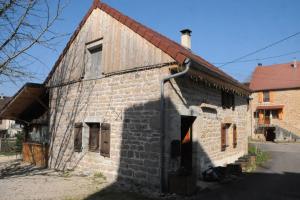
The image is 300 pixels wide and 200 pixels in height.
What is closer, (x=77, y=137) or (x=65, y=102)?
(x=77, y=137)

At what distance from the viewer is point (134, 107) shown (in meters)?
8.64

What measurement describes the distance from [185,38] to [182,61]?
7567 millimetres

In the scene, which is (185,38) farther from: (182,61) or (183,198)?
(183,198)

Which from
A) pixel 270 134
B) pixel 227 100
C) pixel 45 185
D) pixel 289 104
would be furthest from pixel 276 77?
pixel 45 185

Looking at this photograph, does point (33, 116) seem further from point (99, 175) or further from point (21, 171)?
point (99, 175)

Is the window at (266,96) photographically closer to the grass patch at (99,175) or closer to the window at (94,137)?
the window at (94,137)

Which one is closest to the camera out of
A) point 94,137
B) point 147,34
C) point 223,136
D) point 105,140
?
point 147,34

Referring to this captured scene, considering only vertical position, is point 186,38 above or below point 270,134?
above

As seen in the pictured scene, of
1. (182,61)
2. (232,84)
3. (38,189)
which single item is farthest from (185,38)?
(38,189)

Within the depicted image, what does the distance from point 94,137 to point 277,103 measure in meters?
27.1

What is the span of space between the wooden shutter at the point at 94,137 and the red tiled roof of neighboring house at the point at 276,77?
26.8 meters

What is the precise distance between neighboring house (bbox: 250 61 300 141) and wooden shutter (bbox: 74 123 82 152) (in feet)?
83.9

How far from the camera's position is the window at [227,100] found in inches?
461

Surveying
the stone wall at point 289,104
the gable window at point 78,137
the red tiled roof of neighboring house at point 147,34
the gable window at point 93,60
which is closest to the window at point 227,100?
the red tiled roof of neighboring house at point 147,34
